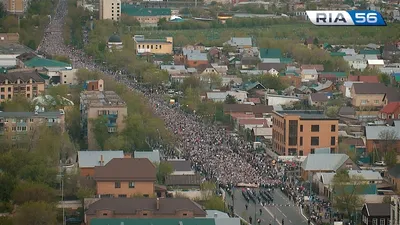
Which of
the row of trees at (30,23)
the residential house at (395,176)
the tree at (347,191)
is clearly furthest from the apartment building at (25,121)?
the row of trees at (30,23)

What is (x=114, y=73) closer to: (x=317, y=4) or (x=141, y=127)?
(x=141, y=127)

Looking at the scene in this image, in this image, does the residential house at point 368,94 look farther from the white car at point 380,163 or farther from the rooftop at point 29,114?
the rooftop at point 29,114

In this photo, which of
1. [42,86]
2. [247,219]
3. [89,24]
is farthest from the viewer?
[89,24]

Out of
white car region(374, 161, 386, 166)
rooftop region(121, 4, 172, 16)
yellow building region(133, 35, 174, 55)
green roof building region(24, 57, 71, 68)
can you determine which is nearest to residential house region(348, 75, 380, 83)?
green roof building region(24, 57, 71, 68)

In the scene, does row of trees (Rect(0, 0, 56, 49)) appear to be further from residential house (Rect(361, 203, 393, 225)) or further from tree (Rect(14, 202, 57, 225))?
tree (Rect(14, 202, 57, 225))

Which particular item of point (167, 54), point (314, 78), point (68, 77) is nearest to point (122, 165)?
point (68, 77)

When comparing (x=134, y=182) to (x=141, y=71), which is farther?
(x=141, y=71)
